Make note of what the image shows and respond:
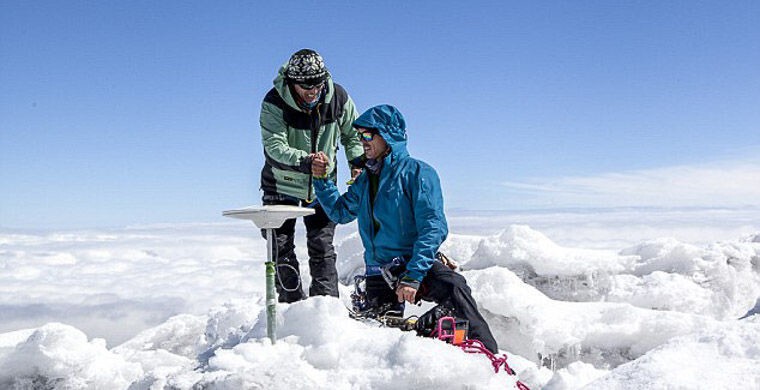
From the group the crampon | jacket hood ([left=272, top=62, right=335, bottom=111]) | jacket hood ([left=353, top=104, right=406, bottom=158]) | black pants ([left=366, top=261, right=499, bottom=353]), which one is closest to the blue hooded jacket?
jacket hood ([left=353, top=104, right=406, bottom=158])

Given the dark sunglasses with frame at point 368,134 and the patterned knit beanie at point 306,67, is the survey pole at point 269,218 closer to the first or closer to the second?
the dark sunglasses with frame at point 368,134

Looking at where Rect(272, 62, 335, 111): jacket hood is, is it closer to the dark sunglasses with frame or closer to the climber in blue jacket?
the climber in blue jacket

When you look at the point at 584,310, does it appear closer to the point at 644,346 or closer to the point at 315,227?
the point at 644,346

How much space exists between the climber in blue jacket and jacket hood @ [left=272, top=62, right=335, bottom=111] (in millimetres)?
638

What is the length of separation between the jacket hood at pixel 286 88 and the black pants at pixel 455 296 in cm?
154

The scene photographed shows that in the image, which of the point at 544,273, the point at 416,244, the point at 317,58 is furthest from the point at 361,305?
the point at 544,273

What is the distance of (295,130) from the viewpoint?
4.77 meters

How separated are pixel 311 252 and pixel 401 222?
122cm

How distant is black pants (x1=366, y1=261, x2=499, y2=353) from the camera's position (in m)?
3.79

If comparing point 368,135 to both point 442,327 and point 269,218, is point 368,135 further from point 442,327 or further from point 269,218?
point 442,327

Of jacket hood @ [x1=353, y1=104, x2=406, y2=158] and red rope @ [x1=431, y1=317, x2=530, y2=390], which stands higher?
jacket hood @ [x1=353, y1=104, x2=406, y2=158]

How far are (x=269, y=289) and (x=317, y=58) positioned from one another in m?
1.83

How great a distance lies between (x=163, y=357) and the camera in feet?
19.1

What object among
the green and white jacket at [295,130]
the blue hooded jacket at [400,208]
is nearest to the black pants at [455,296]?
the blue hooded jacket at [400,208]
